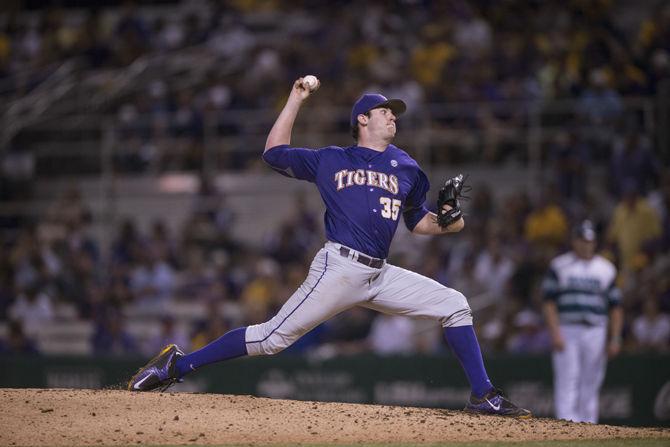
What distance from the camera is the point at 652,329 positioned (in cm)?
1223

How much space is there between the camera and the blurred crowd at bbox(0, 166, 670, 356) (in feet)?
42.3

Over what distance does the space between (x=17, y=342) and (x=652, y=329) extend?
758 centimetres

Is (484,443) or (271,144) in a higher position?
(271,144)

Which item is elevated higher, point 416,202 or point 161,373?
point 416,202

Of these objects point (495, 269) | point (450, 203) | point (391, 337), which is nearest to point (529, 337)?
point (495, 269)

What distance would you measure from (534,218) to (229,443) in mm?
8090

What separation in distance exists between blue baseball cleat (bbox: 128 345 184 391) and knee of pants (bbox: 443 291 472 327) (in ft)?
5.79

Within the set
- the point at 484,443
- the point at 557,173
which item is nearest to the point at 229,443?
the point at 484,443

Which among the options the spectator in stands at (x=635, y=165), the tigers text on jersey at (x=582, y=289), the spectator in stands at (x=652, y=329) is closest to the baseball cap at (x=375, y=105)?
the tigers text on jersey at (x=582, y=289)

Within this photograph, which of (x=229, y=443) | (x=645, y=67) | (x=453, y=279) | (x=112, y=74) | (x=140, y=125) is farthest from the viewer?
(x=112, y=74)

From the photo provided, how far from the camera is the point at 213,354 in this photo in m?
6.99

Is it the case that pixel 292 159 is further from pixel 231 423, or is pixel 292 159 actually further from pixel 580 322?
pixel 580 322

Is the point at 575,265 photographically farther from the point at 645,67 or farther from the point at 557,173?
the point at 645,67

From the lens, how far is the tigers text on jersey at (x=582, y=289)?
1044 centimetres
